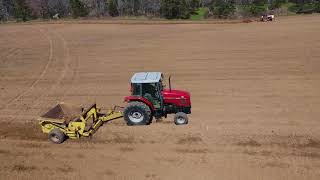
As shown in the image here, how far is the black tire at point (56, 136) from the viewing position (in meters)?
13.1

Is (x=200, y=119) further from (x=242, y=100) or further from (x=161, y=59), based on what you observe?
(x=161, y=59)

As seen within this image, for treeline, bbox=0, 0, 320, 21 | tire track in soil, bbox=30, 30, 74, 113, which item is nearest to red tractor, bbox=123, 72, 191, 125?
tire track in soil, bbox=30, 30, 74, 113

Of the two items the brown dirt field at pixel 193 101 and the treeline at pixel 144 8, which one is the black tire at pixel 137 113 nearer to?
Answer: the brown dirt field at pixel 193 101

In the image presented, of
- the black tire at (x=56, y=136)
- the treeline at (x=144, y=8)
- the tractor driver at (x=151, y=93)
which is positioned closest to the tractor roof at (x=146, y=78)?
the tractor driver at (x=151, y=93)

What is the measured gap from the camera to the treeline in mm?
45406

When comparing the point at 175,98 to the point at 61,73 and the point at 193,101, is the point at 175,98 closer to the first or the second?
the point at 193,101

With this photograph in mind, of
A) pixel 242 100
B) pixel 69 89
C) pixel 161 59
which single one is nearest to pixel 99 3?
pixel 161 59

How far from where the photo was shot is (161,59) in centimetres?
2514

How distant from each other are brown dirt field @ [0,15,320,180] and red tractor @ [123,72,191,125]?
14.3 inches

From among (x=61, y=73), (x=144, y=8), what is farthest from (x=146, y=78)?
(x=144, y=8)

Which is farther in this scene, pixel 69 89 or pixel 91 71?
pixel 91 71

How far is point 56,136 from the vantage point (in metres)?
13.1

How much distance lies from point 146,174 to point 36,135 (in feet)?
15.9

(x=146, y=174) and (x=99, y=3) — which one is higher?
(x=99, y=3)
